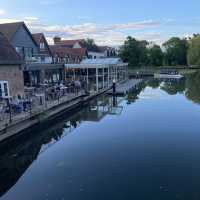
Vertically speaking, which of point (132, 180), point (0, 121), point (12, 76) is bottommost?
point (132, 180)

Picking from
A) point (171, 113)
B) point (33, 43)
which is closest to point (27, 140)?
point (171, 113)

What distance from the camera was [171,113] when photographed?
17.5m

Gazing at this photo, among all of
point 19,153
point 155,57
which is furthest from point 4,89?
point 155,57

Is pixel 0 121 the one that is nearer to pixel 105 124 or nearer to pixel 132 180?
pixel 105 124

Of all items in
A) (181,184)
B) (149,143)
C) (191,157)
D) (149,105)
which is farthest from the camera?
(149,105)

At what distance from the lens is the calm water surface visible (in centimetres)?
761

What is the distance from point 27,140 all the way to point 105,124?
4.76m

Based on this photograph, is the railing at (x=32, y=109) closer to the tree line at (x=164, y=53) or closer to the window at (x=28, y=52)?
the window at (x=28, y=52)

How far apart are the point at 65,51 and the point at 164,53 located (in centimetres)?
3583

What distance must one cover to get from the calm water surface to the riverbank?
48 cm

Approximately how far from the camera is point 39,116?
14.7 m

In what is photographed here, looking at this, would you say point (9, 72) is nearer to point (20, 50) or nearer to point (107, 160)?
point (20, 50)

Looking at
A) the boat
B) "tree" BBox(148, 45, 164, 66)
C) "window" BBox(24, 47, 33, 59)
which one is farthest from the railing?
"tree" BBox(148, 45, 164, 66)

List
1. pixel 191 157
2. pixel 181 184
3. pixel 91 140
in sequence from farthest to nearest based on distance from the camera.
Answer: pixel 91 140 → pixel 191 157 → pixel 181 184
